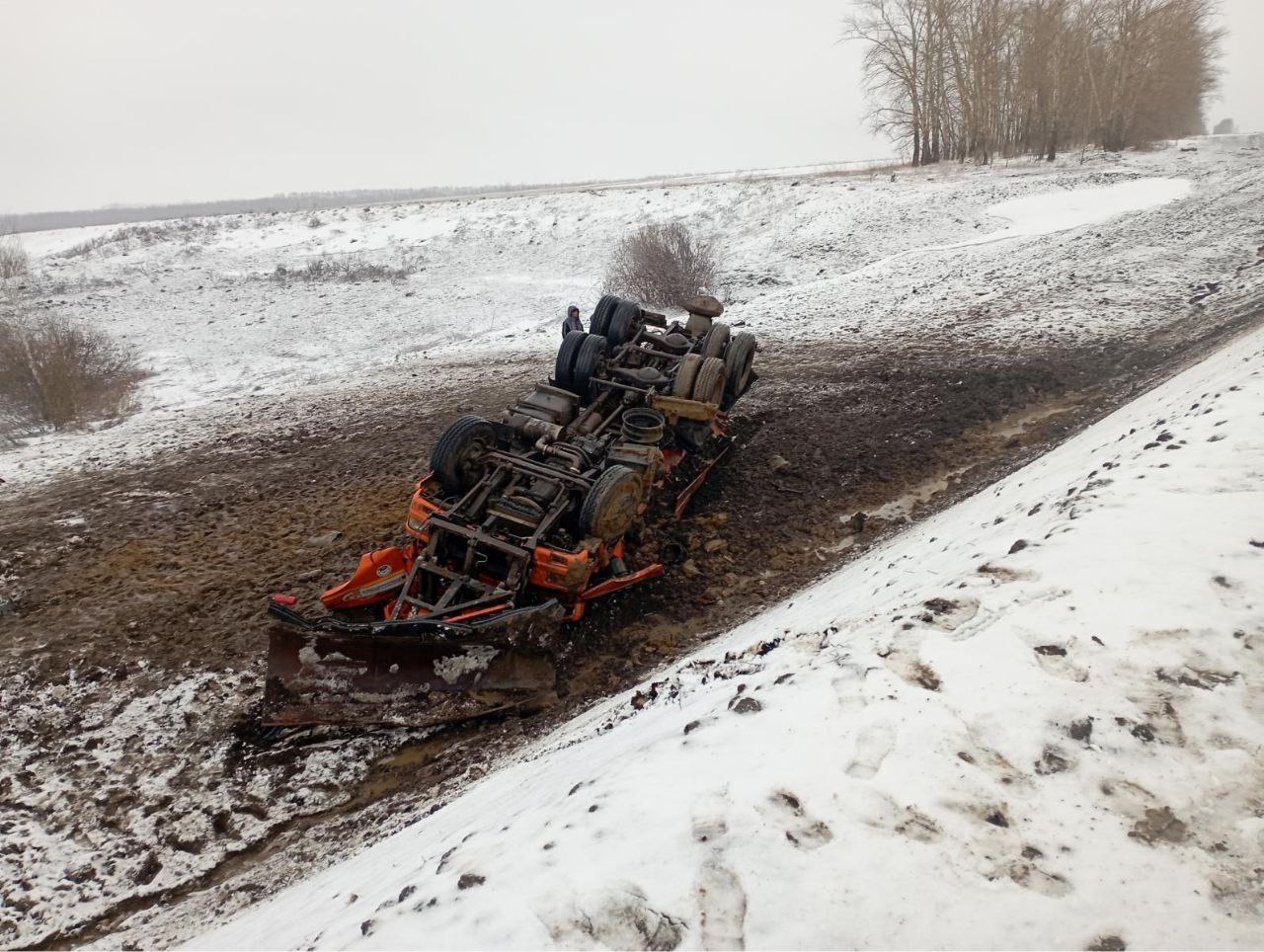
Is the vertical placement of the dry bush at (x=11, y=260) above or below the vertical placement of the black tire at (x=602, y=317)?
above

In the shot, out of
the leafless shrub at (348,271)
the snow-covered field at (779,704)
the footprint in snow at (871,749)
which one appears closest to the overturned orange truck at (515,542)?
the snow-covered field at (779,704)

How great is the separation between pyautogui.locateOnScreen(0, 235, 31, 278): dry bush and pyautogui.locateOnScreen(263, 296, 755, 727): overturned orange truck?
75.6 feet

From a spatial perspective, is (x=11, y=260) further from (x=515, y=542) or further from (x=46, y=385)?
(x=515, y=542)

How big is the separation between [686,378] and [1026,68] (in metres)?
30.1

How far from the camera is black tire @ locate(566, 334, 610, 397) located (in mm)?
8328

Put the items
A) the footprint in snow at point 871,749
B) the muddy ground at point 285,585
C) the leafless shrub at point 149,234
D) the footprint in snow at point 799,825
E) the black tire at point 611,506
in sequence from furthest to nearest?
the leafless shrub at point 149,234 → the black tire at point 611,506 → the muddy ground at point 285,585 → the footprint in snow at point 871,749 → the footprint in snow at point 799,825

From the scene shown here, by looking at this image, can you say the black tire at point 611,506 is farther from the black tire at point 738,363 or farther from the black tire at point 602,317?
the black tire at point 602,317

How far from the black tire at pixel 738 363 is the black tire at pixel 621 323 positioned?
1364 millimetres

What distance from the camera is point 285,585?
6941 mm

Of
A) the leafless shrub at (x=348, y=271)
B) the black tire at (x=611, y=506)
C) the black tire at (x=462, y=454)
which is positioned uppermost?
the leafless shrub at (x=348, y=271)

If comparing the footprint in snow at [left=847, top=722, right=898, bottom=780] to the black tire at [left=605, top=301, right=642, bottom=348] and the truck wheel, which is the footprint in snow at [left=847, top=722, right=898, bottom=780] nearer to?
the truck wheel

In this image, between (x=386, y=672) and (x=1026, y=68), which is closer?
(x=386, y=672)

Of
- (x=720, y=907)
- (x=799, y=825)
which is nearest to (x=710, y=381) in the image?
(x=799, y=825)

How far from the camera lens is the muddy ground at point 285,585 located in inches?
172
